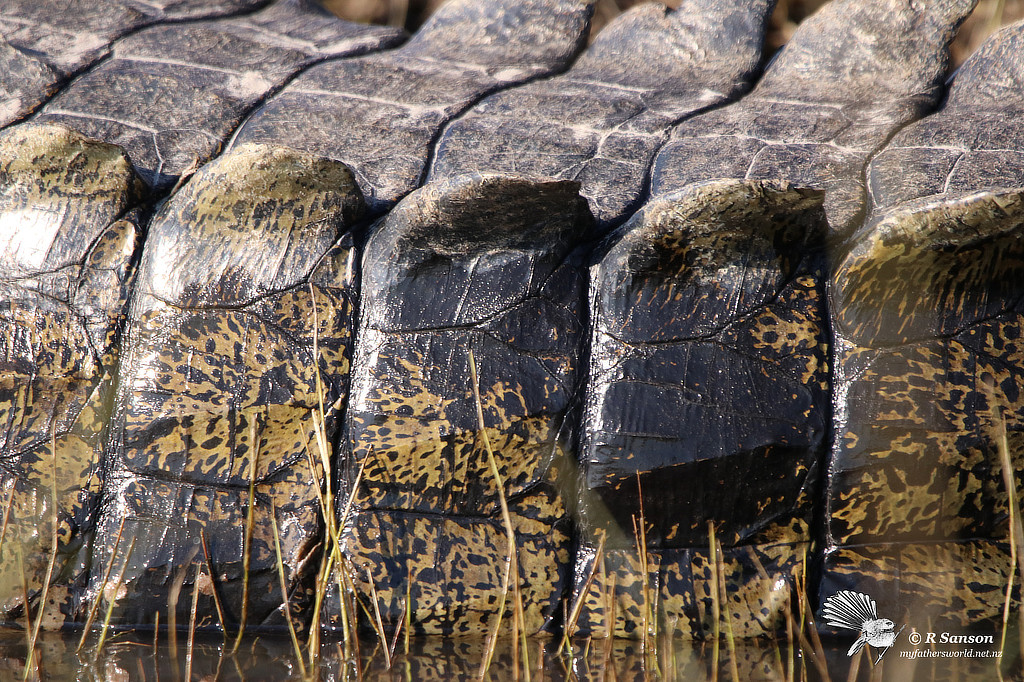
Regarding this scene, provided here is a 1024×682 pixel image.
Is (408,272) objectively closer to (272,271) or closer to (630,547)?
(272,271)

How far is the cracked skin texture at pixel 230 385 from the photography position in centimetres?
161

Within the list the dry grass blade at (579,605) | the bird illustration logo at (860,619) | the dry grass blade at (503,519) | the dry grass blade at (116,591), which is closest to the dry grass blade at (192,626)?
the dry grass blade at (116,591)

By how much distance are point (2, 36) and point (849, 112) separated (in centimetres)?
227

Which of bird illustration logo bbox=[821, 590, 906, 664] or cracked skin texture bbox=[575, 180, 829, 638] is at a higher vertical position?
cracked skin texture bbox=[575, 180, 829, 638]

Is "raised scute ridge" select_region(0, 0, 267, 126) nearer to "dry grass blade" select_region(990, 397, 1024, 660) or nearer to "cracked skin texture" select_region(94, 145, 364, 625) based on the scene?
"cracked skin texture" select_region(94, 145, 364, 625)

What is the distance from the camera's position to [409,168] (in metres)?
1.91

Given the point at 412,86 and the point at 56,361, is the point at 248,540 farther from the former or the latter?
the point at 412,86

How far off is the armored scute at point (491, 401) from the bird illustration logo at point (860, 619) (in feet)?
0.08

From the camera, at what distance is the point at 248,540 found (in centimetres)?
159

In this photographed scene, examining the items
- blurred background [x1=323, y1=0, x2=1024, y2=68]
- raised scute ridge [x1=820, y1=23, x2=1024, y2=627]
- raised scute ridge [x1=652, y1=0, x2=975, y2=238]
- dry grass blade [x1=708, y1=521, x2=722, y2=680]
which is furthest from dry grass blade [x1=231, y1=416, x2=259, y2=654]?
blurred background [x1=323, y1=0, x2=1024, y2=68]

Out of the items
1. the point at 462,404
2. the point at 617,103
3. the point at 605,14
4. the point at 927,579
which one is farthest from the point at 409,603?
the point at 605,14

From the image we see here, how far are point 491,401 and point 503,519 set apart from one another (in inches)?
9.4

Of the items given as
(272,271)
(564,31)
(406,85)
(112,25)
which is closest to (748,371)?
(272,271)

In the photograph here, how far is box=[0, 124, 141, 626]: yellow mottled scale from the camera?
1653mm
